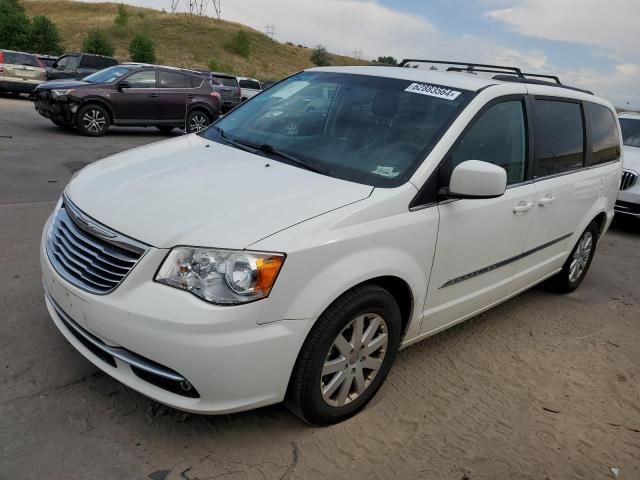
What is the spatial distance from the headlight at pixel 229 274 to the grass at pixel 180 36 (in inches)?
2284

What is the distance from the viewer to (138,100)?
43.3ft

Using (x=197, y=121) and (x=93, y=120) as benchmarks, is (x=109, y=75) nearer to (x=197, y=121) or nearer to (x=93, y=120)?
(x=93, y=120)

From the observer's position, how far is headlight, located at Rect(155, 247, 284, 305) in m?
2.36

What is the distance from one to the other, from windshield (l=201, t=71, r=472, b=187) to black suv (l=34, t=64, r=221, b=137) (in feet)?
30.6

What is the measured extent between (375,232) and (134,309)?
1.13 m

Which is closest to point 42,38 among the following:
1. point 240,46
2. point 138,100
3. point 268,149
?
point 240,46

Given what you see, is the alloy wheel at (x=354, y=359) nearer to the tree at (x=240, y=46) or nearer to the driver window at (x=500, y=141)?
the driver window at (x=500, y=141)

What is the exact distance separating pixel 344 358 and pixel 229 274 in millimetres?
775

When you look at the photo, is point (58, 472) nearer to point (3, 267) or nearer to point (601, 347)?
point (3, 267)

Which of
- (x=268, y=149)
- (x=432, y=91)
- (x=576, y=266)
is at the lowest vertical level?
(x=576, y=266)

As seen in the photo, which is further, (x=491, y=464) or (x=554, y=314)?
(x=554, y=314)

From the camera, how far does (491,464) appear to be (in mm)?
2746

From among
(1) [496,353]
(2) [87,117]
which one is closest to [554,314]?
(1) [496,353]

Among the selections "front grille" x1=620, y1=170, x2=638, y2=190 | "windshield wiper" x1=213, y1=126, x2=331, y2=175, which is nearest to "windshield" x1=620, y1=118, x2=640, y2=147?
"front grille" x1=620, y1=170, x2=638, y2=190
